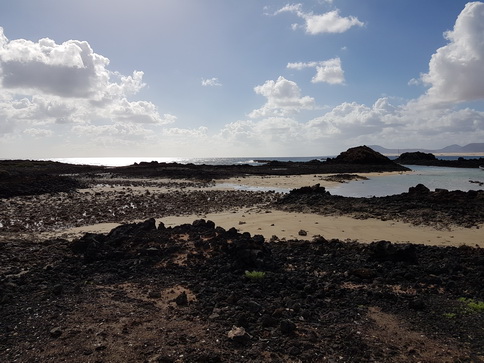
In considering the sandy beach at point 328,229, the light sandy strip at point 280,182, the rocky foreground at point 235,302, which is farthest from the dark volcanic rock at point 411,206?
the light sandy strip at point 280,182

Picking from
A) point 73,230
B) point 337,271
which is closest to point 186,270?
point 337,271

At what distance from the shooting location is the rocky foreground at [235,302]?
4621mm

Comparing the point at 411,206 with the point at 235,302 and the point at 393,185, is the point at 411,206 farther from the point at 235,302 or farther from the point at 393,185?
the point at 393,185

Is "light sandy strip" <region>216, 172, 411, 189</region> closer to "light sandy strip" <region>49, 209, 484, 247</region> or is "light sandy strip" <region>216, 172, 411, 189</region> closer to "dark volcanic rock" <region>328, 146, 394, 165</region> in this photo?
"light sandy strip" <region>49, 209, 484, 247</region>

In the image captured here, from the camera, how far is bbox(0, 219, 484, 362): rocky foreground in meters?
4.62

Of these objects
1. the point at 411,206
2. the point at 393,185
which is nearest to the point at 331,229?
the point at 411,206

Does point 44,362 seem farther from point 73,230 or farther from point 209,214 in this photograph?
point 209,214

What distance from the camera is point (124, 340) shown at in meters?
4.82

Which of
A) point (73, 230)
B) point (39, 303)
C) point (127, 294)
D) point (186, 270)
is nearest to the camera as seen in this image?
point (39, 303)

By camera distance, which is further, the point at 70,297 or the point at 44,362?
the point at 70,297

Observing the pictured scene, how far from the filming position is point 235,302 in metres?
6.00

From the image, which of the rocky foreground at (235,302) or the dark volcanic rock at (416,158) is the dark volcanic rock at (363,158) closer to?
the dark volcanic rock at (416,158)

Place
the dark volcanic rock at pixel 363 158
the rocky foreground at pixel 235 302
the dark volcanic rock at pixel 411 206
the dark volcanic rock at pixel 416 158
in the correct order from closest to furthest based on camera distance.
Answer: the rocky foreground at pixel 235 302 → the dark volcanic rock at pixel 411 206 → the dark volcanic rock at pixel 363 158 → the dark volcanic rock at pixel 416 158

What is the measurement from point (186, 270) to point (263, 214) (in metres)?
9.74
